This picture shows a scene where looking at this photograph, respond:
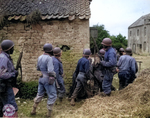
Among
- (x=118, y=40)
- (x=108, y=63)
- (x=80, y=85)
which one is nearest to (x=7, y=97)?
(x=80, y=85)

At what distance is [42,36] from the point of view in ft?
22.7

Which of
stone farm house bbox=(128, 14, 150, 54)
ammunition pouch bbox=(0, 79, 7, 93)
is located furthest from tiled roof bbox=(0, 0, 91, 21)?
stone farm house bbox=(128, 14, 150, 54)

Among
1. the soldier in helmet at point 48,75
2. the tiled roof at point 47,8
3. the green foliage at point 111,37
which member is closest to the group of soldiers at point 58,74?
the soldier in helmet at point 48,75

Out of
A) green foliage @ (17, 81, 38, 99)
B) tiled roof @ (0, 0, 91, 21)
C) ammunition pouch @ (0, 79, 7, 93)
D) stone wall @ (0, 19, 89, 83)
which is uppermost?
tiled roof @ (0, 0, 91, 21)

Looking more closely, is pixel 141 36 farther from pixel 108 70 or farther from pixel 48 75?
pixel 48 75

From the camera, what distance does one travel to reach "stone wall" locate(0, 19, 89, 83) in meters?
6.86

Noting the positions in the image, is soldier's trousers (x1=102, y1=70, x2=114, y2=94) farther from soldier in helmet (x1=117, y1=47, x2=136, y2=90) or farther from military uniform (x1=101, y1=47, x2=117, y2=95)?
soldier in helmet (x1=117, y1=47, x2=136, y2=90)

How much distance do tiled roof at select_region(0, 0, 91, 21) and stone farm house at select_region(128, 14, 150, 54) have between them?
2546cm

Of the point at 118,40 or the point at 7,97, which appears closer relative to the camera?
the point at 7,97

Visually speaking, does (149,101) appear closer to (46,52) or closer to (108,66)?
(108,66)

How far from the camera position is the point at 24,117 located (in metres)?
4.84

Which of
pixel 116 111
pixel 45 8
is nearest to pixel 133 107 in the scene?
pixel 116 111

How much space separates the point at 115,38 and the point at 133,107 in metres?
31.9

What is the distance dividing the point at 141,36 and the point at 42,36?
28.9m
